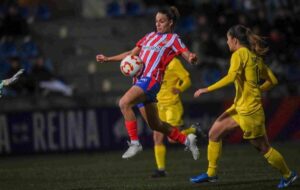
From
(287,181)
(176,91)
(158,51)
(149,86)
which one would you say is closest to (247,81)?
(287,181)

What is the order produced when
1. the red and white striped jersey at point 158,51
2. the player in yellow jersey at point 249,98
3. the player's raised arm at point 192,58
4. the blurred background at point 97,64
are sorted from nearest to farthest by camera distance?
the player in yellow jersey at point 249,98 → the player's raised arm at point 192,58 → the red and white striped jersey at point 158,51 → the blurred background at point 97,64

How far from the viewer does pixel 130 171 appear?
45.4ft

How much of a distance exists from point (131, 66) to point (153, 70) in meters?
0.37

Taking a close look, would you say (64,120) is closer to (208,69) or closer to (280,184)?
(208,69)

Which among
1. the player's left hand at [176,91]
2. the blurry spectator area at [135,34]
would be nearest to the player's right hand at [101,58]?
the player's left hand at [176,91]

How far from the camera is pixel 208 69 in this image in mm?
21844

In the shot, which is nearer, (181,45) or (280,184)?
(280,184)

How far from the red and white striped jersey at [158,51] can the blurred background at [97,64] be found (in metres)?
7.56

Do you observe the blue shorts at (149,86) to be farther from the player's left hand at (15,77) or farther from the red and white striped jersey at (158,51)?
the player's left hand at (15,77)

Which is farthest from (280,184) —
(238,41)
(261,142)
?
(238,41)

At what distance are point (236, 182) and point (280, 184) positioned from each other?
905 millimetres

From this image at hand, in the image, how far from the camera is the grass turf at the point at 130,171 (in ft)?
36.2

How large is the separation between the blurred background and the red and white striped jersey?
24.8 feet

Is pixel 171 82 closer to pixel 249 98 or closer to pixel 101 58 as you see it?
pixel 101 58
